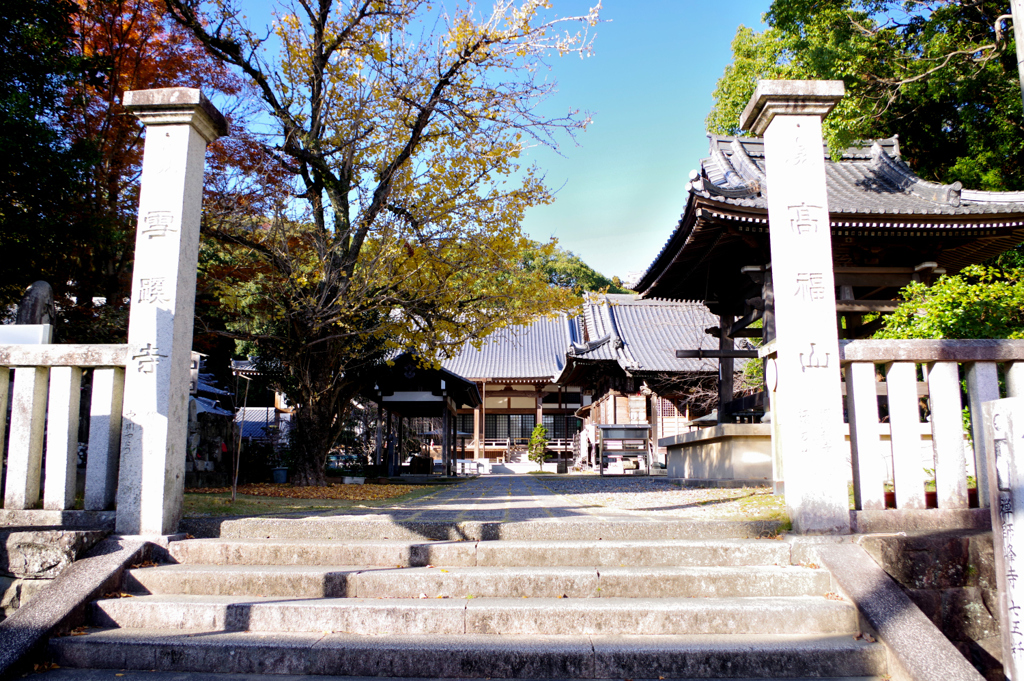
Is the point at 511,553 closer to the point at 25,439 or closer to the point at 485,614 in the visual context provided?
the point at 485,614

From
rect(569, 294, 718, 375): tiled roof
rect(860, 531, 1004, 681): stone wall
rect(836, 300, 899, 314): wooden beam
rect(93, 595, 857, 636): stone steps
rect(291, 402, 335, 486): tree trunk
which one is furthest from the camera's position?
rect(569, 294, 718, 375): tiled roof

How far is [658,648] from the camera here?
2744 mm

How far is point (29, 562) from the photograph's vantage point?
352 cm

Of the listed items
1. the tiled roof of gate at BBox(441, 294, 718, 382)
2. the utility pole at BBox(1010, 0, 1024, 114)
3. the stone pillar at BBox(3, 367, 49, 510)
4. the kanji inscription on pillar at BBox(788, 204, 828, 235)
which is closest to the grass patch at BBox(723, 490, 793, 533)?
the kanji inscription on pillar at BBox(788, 204, 828, 235)

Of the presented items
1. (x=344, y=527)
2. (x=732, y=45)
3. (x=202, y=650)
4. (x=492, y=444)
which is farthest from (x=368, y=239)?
(x=492, y=444)

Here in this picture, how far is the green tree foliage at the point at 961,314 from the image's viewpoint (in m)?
5.13

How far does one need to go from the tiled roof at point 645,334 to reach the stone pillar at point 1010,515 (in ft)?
53.1

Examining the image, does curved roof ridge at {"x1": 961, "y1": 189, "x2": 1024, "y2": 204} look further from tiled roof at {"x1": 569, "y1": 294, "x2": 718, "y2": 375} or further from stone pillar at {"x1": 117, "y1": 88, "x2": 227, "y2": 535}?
tiled roof at {"x1": 569, "y1": 294, "x2": 718, "y2": 375}

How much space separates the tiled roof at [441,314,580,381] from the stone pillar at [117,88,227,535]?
21178 millimetres

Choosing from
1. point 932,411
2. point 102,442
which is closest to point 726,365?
point 932,411

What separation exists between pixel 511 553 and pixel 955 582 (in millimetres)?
2423

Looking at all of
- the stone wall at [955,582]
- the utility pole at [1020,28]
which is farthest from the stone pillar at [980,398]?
the utility pole at [1020,28]

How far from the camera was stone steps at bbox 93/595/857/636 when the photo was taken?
9.74 feet

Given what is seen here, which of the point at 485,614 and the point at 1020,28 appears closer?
the point at 485,614
